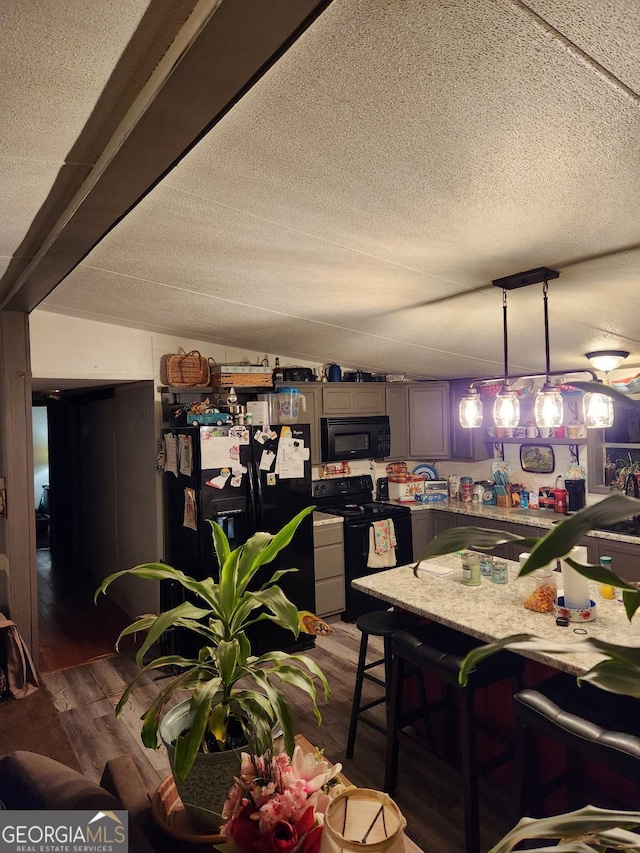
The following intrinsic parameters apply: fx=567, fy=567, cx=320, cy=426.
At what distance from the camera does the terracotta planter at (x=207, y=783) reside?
3.84 feet

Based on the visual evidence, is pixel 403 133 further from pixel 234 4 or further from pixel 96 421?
pixel 96 421

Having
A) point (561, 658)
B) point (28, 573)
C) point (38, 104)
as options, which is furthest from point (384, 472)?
point (38, 104)

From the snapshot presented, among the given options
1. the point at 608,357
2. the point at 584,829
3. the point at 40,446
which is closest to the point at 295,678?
the point at 584,829

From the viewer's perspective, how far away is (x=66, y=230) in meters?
2.04

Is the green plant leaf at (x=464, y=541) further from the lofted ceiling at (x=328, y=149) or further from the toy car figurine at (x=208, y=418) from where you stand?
the toy car figurine at (x=208, y=418)

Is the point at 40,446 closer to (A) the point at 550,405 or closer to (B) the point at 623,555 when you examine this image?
(B) the point at 623,555

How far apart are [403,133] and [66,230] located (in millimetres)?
1271

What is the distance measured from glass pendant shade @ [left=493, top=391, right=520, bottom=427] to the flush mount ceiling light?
4.95ft

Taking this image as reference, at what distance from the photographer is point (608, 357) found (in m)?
3.81

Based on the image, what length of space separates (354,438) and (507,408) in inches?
105

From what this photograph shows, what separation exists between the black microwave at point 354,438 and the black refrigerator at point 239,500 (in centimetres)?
65

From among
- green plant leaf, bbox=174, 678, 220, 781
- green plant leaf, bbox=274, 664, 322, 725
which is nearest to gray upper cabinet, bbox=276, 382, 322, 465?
green plant leaf, bbox=274, 664, 322, 725

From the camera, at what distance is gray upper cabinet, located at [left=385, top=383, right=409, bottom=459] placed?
18.3 ft

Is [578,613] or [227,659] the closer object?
[227,659]
